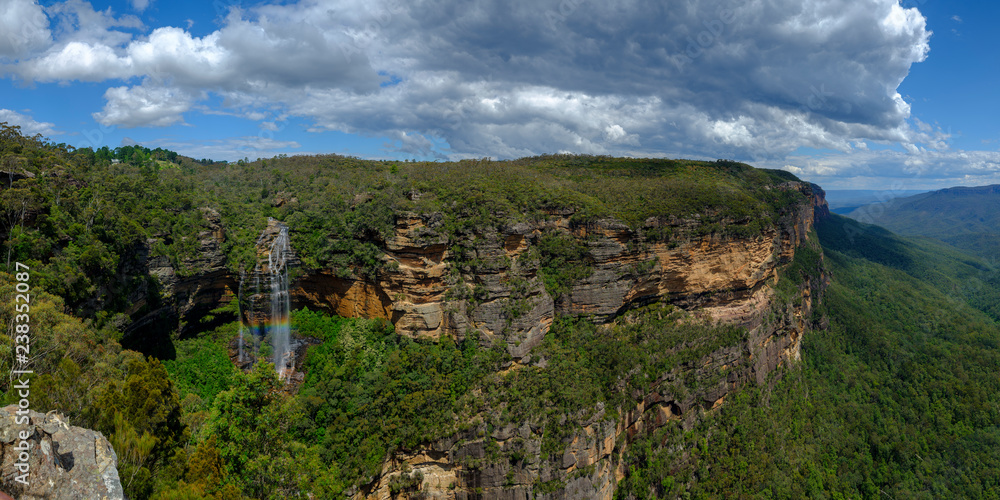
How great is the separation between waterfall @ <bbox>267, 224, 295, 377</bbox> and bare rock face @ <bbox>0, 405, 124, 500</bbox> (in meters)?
21.6

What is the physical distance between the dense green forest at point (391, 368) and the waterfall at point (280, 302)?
1.11 metres

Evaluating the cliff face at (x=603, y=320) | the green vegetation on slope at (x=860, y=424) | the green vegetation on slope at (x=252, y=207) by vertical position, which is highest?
the green vegetation on slope at (x=252, y=207)

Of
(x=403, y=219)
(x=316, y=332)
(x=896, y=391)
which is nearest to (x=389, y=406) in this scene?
(x=316, y=332)

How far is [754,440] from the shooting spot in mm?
37719

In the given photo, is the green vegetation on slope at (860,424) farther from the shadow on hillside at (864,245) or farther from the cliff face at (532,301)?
the shadow on hillside at (864,245)

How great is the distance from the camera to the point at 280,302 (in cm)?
3272

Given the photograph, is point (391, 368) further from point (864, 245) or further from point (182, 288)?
point (864, 245)

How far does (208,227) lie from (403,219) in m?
15.0

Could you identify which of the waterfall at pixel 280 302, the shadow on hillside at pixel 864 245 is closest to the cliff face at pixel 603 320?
the waterfall at pixel 280 302

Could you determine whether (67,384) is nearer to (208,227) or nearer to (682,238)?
(208,227)

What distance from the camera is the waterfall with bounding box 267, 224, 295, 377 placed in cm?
Answer: 3170

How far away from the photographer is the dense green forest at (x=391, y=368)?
731 inches

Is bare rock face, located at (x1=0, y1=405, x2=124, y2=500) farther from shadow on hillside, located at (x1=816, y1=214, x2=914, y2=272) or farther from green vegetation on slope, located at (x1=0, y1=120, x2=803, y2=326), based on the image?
shadow on hillside, located at (x1=816, y1=214, x2=914, y2=272)

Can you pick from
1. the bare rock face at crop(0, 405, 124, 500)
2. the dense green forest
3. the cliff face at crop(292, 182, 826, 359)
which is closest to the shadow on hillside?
the dense green forest
